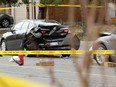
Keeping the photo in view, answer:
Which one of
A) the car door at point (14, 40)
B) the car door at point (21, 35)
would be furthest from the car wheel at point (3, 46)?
the car door at point (21, 35)

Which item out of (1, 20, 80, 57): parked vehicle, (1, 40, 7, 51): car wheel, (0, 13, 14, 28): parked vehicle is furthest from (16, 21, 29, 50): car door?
(0, 13, 14, 28): parked vehicle

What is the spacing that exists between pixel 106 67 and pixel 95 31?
47 centimetres

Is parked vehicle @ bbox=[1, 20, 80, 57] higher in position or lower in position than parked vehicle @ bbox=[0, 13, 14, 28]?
higher

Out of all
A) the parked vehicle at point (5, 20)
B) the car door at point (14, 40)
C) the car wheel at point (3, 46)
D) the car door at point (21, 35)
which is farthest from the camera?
the parked vehicle at point (5, 20)

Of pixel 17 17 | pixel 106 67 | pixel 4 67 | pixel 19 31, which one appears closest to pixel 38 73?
pixel 4 67

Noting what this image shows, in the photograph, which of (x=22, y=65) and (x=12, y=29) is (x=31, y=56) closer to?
(x=12, y=29)

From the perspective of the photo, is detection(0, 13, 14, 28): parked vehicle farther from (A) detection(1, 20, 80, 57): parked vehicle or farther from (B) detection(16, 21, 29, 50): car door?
(A) detection(1, 20, 80, 57): parked vehicle

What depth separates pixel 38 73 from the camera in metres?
12.5

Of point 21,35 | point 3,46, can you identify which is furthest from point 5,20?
point 21,35

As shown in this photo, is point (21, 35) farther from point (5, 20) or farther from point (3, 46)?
point (5, 20)

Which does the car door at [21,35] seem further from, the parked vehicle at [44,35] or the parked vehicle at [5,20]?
the parked vehicle at [5,20]

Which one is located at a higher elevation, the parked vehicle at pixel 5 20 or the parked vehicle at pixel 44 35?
the parked vehicle at pixel 44 35

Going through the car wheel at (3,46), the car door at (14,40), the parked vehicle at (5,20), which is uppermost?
the car door at (14,40)

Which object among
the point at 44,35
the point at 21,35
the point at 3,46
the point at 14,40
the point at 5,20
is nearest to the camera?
the point at 44,35
